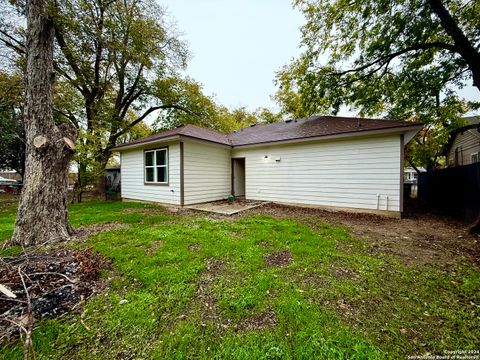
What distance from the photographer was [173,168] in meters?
7.67

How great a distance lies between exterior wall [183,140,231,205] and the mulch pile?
4.74 metres

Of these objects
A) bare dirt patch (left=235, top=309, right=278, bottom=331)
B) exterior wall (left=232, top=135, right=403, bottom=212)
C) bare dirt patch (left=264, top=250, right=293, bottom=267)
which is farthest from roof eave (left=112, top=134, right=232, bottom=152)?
A: bare dirt patch (left=235, top=309, right=278, bottom=331)

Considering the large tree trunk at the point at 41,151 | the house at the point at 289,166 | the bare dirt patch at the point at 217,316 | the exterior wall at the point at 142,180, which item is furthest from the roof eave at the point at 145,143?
the bare dirt patch at the point at 217,316

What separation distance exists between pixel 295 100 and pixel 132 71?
13.2 metres

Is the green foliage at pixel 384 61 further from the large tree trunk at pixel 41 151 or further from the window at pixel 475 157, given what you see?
the large tree trunk at pixel 41 151

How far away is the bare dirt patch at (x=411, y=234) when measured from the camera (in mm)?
3327

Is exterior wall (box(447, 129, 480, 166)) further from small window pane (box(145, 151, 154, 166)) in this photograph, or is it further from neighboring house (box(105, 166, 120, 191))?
neighboring house (box(105, 166, 120, 191))

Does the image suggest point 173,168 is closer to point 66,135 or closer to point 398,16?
point 66,135

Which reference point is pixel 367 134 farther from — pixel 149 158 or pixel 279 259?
pixel 149 158

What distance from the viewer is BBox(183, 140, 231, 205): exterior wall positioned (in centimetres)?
766

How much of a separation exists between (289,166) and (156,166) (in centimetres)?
582

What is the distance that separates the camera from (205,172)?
27.6 feet

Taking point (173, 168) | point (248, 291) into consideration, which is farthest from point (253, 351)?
point (173, 168)

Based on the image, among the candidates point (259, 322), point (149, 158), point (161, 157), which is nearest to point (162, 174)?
point (161, 157)
